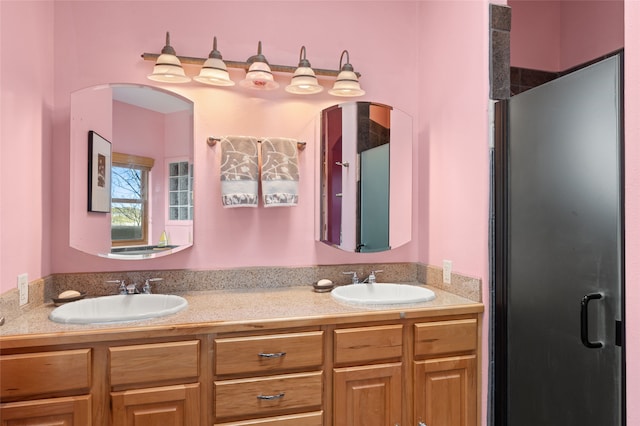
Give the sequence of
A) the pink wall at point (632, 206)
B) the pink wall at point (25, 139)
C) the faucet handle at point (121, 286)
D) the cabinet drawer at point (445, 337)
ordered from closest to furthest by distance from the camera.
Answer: the pink wall at point (632, 206) → the pink wall at point (25, 139) → the cabinet drawer at point (445, 337) → the faucet handle at point (121, 286)

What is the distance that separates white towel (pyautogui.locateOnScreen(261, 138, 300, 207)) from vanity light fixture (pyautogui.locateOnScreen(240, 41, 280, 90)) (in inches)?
12.2

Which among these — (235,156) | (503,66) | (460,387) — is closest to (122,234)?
(235,156)

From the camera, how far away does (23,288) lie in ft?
5.38

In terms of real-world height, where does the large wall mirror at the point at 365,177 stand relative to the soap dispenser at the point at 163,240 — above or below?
above

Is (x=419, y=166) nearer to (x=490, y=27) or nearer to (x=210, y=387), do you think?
(x=490, y=27)

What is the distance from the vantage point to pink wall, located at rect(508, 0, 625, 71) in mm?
2467

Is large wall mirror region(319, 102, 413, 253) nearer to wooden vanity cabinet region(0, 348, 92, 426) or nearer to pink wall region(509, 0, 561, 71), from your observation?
pink wall region(509, 0, 561, 71)

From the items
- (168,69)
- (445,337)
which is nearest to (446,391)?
(445,337)

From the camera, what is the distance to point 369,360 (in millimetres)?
1713

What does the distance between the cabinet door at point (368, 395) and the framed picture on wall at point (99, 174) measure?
4.65 ft

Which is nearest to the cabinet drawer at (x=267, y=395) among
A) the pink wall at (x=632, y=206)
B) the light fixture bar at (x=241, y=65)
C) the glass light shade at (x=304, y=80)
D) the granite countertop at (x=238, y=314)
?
the granite countertop at (x=238, y=314)

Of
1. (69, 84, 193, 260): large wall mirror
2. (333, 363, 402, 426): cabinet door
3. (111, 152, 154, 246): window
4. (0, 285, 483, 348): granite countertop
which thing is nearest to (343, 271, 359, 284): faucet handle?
(0, 285, 483, 348): granite countertop

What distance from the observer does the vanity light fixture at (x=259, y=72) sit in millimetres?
2061

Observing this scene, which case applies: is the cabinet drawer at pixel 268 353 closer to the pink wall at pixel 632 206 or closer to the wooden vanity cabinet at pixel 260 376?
the wooden vanity cabinet at pixel 260 376
